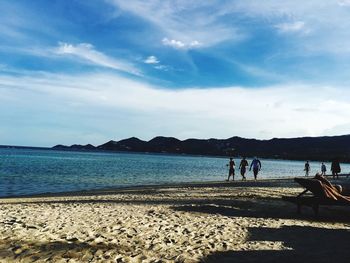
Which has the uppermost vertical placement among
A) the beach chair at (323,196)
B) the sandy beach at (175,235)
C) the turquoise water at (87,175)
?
the beach chair at (323,196)

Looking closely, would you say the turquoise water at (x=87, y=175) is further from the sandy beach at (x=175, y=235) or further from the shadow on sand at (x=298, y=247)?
the shadow on sand at (x=298, y=247)

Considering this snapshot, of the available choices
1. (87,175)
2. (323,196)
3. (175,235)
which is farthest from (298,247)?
(87,175)

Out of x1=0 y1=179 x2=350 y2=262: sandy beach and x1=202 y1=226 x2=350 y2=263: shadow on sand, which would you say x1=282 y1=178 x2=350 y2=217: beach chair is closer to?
x1=0 y1=179 x2=350 y2=262: sandy beach

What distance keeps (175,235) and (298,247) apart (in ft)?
9.14

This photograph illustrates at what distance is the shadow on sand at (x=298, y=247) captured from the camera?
7445 millimetres

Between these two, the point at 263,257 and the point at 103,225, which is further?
the point at 103,225

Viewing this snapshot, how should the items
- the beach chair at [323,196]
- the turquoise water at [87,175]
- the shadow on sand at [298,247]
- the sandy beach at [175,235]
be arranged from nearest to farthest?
the shadow on sand at [298,247] → the sandy beach at [175,235] → the beach chair at [323,196] → the turquoise water at [87,175]

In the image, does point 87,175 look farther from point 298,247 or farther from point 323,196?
point 298,247

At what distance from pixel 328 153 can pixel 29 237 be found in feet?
589

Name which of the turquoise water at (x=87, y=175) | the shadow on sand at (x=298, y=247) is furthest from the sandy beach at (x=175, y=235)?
the turquoise water at (x=87, y=175)

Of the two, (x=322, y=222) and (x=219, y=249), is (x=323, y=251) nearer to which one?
(x=219, y=249)

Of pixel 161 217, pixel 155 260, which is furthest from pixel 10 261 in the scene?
pixel 161 217

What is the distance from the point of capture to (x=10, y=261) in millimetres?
7105

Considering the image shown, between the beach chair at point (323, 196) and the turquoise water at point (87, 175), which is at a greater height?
the beach chair at point (323, 196)
